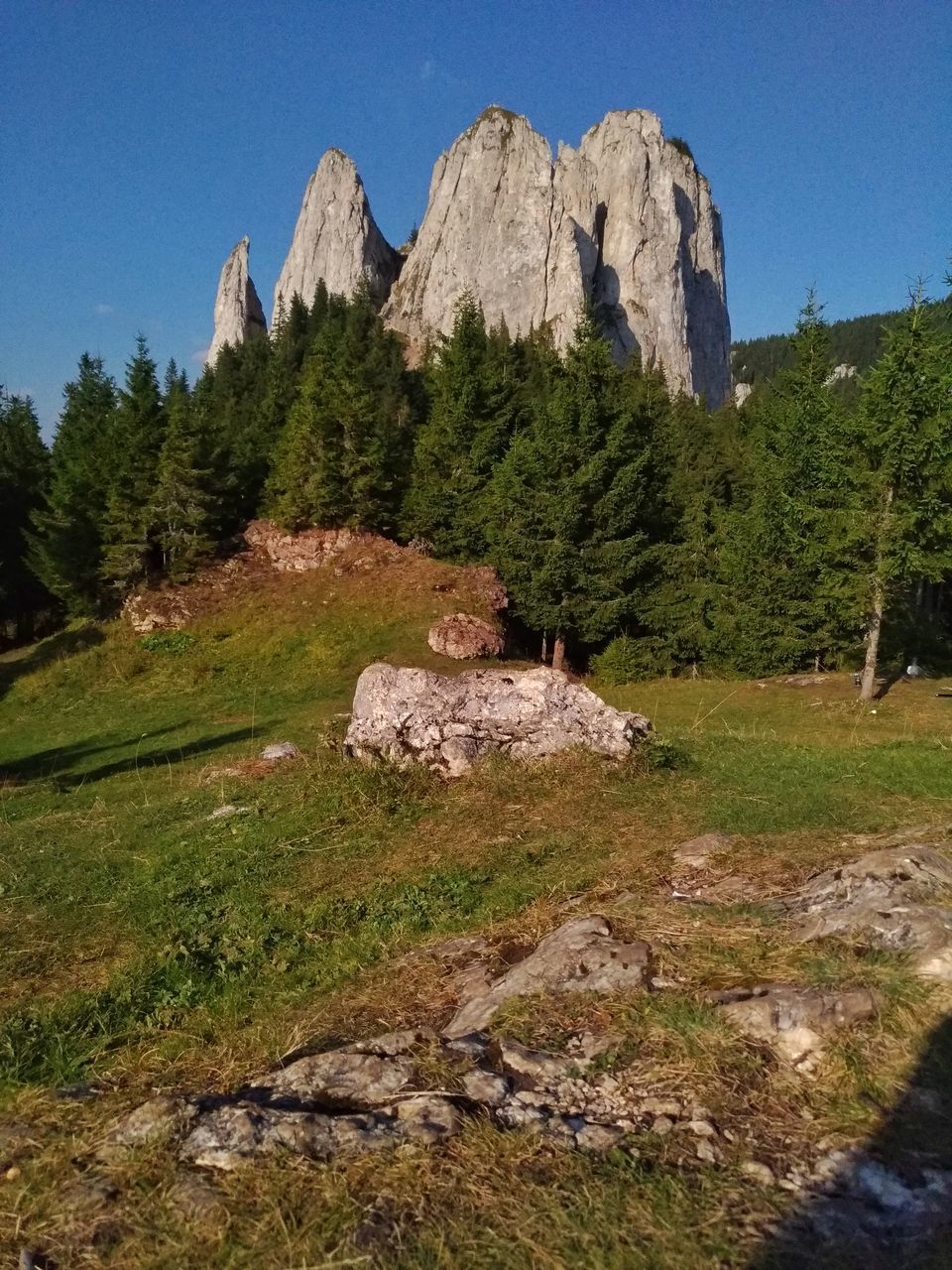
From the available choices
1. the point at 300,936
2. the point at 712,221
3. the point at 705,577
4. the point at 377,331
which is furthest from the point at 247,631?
the point at 712,221

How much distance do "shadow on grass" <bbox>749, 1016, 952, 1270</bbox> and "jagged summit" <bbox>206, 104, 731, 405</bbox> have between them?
88.1 metres

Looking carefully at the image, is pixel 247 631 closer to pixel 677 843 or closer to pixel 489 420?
pixel 489 420

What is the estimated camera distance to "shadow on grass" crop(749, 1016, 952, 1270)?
2.60m

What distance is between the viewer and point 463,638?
2798 cm

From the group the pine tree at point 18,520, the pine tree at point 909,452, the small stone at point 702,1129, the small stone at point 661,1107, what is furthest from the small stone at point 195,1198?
the pine tree at point 18,520

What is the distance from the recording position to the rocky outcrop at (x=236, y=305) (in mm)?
110312

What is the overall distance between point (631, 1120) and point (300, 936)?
11.7ft

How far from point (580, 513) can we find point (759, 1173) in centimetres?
2736

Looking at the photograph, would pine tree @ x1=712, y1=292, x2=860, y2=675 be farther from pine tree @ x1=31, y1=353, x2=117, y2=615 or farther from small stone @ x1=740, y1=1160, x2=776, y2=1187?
pine tree @ x1=31, y1=353, x2=117, y2=615

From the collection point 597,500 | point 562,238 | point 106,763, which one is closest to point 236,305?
point 562,238

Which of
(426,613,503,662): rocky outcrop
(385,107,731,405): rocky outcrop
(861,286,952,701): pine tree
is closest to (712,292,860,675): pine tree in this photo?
(861,286,952,701): pine tree

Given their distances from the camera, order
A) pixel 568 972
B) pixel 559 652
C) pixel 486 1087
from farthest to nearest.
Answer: pixel 559 652, pixel 568 972, pixel 486 1087

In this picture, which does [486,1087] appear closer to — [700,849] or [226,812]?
[700,849]

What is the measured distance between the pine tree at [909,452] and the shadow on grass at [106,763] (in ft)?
59.4
